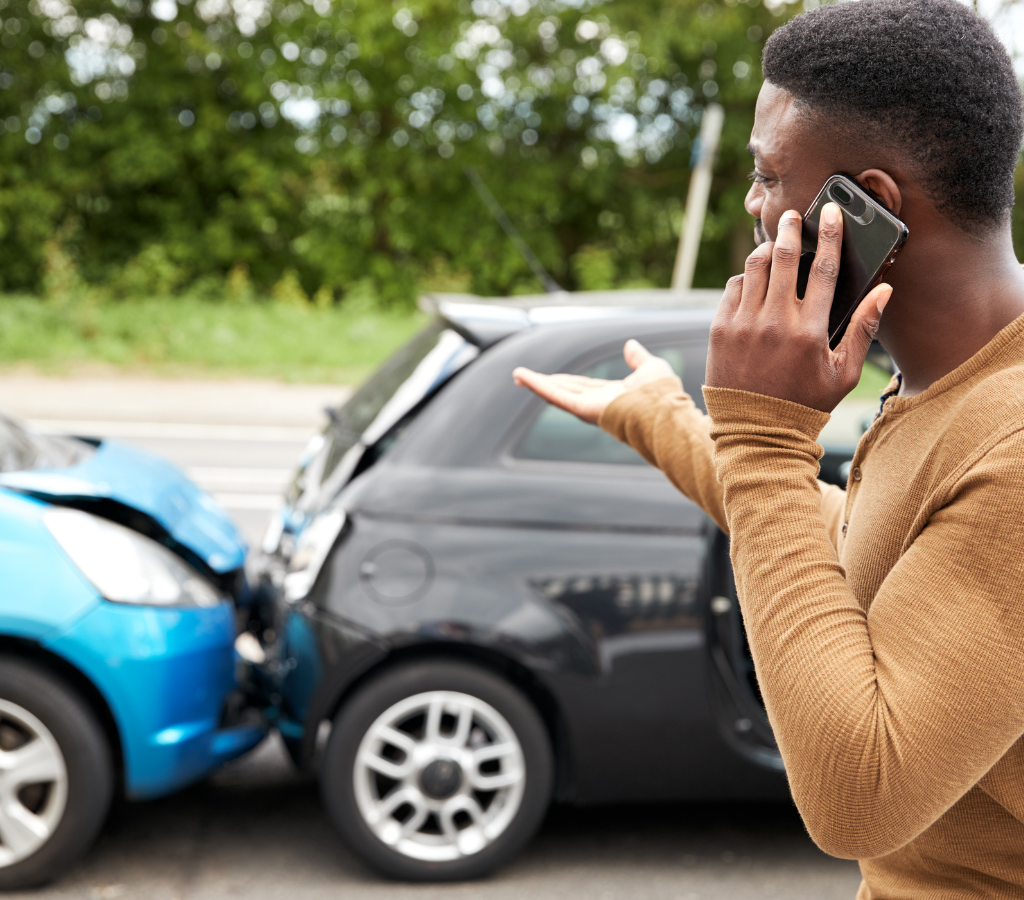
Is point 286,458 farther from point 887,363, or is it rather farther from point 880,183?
point 880,183

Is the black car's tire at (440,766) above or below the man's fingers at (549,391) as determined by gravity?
below

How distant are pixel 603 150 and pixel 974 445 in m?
20.8

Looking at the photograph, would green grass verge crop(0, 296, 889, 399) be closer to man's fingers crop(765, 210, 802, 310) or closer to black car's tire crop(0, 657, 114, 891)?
black car's tire crop(0, 657, 114, 891)

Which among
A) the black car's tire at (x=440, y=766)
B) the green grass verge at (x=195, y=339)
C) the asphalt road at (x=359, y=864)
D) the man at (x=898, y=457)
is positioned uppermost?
the man at (x=898, y=457)

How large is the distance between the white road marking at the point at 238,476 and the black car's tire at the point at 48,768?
5.13m

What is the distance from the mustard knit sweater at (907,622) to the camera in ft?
2.95

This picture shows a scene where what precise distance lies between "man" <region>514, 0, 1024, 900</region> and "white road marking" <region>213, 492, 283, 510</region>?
651cm

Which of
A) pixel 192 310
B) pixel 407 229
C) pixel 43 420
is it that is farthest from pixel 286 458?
pixel 407 229

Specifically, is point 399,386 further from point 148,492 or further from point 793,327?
point 793,327

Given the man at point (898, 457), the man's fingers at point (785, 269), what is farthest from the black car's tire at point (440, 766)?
the man's fingers at point (785, 269)

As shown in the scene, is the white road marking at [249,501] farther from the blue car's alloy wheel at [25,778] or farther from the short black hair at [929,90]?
the short black hair at [929,90]

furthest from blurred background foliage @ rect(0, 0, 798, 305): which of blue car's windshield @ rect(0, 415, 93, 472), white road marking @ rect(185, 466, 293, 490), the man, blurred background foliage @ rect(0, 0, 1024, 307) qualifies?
the man

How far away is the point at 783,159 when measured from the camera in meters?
1.09

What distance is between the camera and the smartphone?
1.02m
